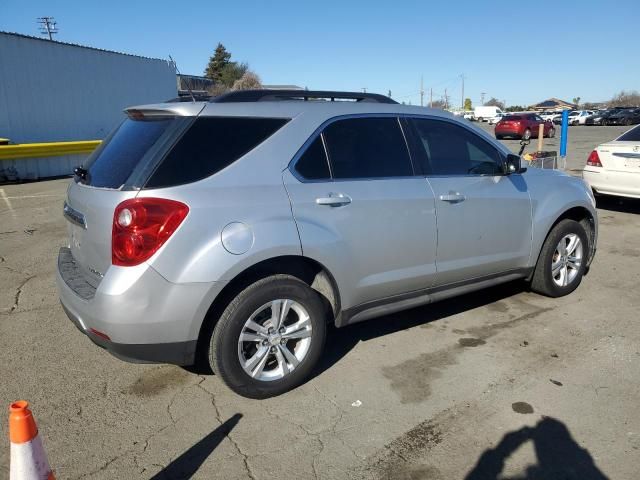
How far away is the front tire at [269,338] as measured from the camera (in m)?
3.01

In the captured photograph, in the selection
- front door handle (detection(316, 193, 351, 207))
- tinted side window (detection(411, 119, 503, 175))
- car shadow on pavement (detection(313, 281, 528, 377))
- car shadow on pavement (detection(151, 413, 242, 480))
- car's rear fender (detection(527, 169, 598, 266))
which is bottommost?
car shadow on pavement (detection(313, 281, 528, 377))

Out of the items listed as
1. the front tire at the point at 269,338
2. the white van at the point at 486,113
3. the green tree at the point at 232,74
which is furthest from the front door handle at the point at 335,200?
the white van at the point at 486,113

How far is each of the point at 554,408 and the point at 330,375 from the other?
1401 millimetres

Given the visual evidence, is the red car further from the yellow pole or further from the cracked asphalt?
the cracked asphalt

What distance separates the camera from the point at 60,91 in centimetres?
1694

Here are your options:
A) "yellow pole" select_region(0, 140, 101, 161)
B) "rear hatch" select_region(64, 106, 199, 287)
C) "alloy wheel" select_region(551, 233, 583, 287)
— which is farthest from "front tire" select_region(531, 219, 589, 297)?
"yellow pole" select_region(0, 140, 101, 161)

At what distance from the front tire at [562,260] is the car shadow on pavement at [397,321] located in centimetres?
39

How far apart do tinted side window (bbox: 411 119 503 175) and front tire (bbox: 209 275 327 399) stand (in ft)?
4.74

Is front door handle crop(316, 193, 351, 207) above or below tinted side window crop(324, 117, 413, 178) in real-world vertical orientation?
below

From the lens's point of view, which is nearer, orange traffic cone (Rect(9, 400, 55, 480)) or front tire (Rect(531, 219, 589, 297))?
orange traffic cone (Rect(9, 400, 55, 480))

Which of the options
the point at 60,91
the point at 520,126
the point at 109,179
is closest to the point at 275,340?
the point at 109,179

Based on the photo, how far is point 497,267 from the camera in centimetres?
434

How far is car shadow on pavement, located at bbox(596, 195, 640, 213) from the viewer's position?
30.1 feet

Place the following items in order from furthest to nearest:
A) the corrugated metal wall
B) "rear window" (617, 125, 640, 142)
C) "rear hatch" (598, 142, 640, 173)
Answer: the corrugated metal wall
"rear window" (617, 125, 640, 142)
"rear hatch" (598, 142, 640, 173)
